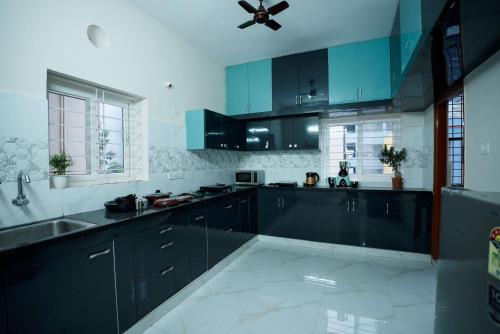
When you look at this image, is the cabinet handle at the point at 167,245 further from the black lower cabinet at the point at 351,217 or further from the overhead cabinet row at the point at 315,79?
the overhead cabinet row at the point at 315,79

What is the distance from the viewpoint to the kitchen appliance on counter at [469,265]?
777 mm

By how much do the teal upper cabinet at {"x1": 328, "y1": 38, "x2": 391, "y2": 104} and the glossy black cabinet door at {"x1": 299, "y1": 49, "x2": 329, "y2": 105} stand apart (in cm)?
8

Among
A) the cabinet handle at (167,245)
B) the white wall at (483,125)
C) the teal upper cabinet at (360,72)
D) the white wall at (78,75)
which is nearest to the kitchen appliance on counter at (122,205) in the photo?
the white wall at (78,75)

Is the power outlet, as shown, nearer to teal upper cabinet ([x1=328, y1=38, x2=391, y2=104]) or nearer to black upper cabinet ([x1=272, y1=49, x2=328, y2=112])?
black upper cabinet ([x1=272, y1=49, x2=328, y2=112])

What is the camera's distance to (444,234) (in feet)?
3.99

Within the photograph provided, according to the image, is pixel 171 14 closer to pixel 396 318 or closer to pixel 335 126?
pixel 335 126

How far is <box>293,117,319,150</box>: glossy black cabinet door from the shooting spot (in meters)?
3.76

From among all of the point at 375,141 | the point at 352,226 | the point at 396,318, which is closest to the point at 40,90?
the point at 396,318

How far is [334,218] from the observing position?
3463mm

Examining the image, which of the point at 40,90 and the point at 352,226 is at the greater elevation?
the point at 40,90

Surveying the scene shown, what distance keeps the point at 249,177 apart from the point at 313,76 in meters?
1.82

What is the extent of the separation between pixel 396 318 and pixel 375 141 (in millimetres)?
2556

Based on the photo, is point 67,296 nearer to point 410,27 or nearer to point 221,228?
point 221,228

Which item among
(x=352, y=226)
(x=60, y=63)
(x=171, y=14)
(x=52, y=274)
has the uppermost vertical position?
(x=171, y=14)
